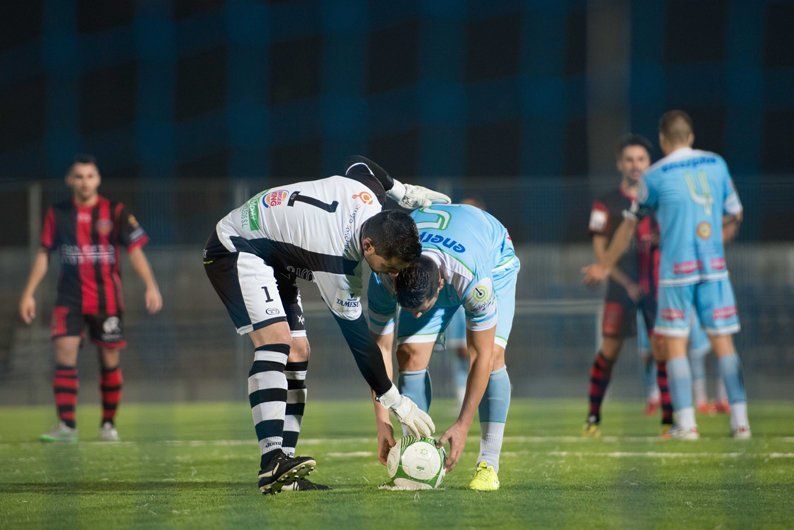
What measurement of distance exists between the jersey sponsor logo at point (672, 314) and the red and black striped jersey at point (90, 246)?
3.90 m

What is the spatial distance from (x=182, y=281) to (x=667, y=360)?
8366mm

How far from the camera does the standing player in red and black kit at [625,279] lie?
9.32 metres

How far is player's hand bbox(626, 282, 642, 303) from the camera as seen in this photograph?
982 centimetres

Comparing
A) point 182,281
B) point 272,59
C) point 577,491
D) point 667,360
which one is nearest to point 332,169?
point 272,59

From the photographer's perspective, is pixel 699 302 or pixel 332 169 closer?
pixel 699 302

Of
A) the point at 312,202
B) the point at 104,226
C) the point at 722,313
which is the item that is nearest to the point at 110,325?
the point at 104,226

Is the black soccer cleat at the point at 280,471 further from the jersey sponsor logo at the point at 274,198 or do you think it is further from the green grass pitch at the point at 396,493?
the jersey sponsor logo at the point at 274,198

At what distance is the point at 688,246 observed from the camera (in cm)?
838

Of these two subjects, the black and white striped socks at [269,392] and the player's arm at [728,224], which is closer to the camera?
the black and white striped socks at [269,392]

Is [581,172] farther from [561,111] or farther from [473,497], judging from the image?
[473,497]

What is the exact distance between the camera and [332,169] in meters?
17.8

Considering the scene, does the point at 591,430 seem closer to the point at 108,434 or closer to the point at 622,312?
the point at 622,312

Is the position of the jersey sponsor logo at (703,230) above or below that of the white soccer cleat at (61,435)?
above

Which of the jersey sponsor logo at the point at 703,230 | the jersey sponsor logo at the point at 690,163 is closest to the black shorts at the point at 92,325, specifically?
the jersey sponsor logo at the point at 690,163
